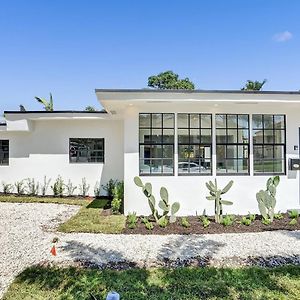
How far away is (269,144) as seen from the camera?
853 cm

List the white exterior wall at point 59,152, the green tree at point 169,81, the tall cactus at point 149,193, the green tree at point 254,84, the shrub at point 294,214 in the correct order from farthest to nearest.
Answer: the green tree at point 169,81 → the green tree at point 254,84 → the white exterior wall at point 59,152 → the shrub at point 294,214 → the tall cactus at point 149,193

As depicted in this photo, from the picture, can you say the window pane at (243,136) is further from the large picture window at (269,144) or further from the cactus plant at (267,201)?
the cactus plant at (267,201)

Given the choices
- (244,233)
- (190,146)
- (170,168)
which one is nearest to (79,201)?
(170,168)

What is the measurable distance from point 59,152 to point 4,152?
2.60 metres

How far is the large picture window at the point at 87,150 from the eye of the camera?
11912mm

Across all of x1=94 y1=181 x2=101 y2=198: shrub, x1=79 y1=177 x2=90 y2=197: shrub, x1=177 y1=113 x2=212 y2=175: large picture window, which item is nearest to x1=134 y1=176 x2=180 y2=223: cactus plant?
x1=177 y1=113 x2=212 y2=175: large picture window

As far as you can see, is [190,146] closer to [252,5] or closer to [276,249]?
[276,249]

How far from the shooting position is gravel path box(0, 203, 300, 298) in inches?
188

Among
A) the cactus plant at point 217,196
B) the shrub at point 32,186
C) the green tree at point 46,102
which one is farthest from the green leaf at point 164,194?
the green tree at point 46,102

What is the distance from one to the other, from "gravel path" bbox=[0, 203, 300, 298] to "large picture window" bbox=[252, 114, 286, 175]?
2.45 metres

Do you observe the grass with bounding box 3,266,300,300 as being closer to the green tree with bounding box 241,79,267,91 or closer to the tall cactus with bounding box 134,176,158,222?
the tall cactus with bounding box 134,176,158,222

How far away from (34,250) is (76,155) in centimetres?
686

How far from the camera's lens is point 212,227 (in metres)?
6.95

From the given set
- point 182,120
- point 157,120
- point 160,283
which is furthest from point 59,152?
point 160,283
